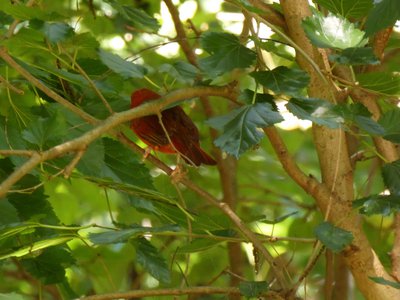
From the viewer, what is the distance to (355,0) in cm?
143

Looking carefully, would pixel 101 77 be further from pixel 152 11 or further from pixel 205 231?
pixel 152 11

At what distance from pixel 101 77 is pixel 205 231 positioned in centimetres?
36

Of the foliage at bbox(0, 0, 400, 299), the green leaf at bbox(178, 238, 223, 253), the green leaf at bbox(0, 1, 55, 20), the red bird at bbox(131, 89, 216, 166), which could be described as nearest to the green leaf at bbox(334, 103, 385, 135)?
the foliage at bbox(0, 0, 400, 299)

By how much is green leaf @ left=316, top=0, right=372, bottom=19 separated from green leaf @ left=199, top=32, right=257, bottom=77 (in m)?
0.15

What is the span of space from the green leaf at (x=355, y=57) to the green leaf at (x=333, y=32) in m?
0.02

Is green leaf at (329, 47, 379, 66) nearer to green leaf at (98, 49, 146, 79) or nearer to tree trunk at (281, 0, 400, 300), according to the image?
tree trunk at (281, 0, 400, 300)

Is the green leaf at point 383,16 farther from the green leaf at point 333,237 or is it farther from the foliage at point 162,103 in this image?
the green leaf at point 333,237

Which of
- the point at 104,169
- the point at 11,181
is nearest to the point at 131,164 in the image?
the point at 104,169

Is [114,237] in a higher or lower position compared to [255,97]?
lower

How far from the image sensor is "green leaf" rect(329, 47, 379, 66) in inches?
52.0

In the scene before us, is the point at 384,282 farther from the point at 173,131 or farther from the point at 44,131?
the point at 173,131

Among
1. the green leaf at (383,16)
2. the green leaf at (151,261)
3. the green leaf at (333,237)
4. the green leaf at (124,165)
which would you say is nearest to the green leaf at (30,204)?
the green leaf at (124,165)

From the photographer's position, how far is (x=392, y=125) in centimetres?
145

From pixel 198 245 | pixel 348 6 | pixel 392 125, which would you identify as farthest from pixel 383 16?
pixel 198 245
